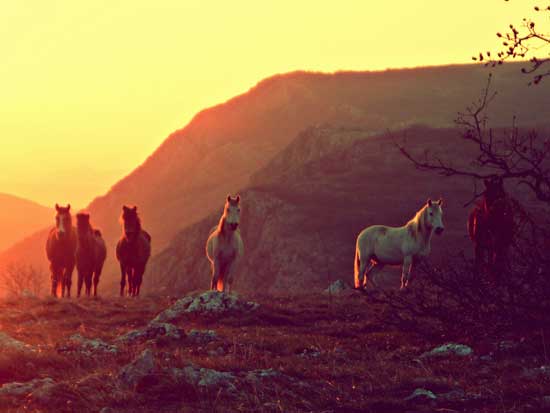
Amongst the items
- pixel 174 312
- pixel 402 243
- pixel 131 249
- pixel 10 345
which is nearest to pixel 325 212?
pixel 131 249

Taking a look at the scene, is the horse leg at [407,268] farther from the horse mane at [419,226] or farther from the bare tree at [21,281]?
the bare tree at [21,281]

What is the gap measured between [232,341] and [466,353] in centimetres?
432

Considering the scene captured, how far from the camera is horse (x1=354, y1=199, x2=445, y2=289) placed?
24867mm

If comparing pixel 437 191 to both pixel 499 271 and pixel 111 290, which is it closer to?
pixel 111 290

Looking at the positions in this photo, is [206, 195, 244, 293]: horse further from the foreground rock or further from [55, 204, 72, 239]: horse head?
[55, 204, 72, 239]: horse head

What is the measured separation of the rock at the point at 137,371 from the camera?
1023 centimetres

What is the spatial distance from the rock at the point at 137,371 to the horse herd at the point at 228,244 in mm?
12829

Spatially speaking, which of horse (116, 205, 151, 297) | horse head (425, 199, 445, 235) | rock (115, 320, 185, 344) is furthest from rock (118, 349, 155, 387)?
horse (116, 205, 151, 297)

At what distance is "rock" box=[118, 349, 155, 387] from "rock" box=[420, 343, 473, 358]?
17.5ft

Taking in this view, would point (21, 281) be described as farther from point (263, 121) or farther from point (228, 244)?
point (263, 121)

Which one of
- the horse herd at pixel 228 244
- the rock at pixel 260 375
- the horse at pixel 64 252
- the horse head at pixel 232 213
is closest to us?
the rock at pixel 260 375

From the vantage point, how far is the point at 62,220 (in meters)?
27.5

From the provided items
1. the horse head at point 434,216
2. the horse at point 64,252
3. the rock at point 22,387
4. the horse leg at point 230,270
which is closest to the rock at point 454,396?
the rock at point 22,387

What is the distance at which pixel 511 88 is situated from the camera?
178 metres
